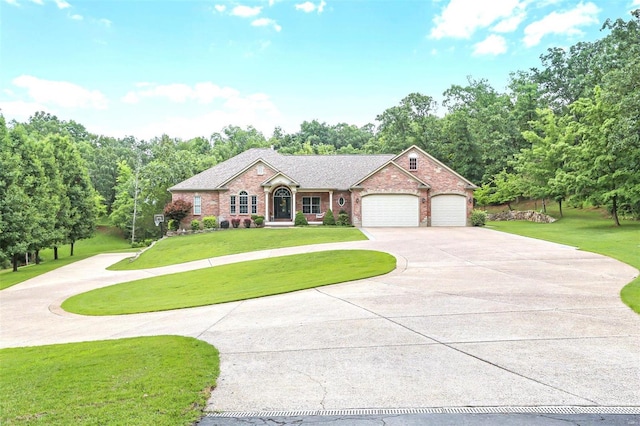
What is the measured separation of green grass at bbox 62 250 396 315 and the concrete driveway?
85 centimetres


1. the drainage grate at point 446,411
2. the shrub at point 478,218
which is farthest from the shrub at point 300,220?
the drainage grate at point 446,411

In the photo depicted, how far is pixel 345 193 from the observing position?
33.4 meters

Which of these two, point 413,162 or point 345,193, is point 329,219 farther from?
point 413,162

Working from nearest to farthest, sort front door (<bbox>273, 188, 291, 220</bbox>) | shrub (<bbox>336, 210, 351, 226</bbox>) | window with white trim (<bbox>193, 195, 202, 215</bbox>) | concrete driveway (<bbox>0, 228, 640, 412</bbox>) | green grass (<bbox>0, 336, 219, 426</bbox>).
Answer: green grass (<bbox>0, 336, 219, 426</bbox>)
concrete driveway (<bbox>0, 228, 640, 412</bbox>)
shrub (<bbox>336, 210, 351, 226</bbox>)
window with white trim (<bbox>193, 195, 202, 215</bbox>)
front door (<bbox>273, 188, 291, 220</bbox>)

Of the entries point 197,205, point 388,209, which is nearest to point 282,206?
point 197,205

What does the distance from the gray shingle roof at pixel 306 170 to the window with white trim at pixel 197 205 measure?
85 cm

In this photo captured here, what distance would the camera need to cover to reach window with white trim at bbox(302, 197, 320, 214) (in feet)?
111

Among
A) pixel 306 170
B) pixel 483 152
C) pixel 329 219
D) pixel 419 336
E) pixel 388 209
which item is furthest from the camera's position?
pixel 483 152

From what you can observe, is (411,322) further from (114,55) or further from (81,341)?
(114,55)

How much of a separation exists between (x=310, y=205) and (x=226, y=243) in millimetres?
10360

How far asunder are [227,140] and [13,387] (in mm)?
89093

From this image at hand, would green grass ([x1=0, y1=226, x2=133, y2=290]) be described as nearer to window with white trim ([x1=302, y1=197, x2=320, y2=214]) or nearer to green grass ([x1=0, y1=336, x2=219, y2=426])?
window with white trim ([x1=302, y1=197, x2=320, y2=214])

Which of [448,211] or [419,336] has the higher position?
[448,211]

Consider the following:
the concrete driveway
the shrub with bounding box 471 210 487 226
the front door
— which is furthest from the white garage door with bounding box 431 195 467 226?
the concrete driveway
